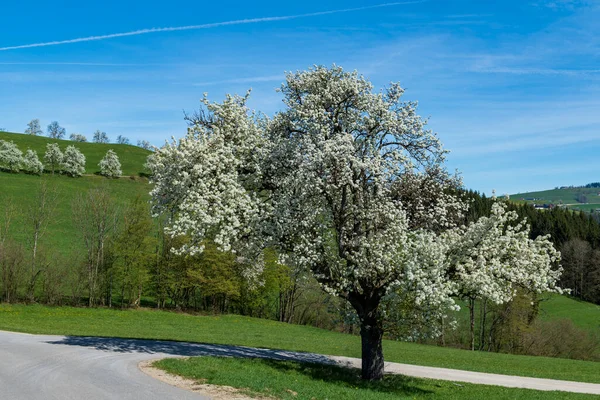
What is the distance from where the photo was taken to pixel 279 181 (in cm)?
2441

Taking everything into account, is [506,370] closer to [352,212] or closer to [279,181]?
[352,212]

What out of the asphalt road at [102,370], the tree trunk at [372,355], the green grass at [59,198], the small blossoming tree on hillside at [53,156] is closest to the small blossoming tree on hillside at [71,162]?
the small blossoming tree on hillside at [53,156]

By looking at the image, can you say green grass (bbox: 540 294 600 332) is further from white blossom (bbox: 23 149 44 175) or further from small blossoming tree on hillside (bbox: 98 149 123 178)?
white blossom (bbox: 23 149 44 175)

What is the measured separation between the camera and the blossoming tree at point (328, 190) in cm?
2241

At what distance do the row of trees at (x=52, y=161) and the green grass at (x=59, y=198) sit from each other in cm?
261

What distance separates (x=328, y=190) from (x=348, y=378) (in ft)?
30.4

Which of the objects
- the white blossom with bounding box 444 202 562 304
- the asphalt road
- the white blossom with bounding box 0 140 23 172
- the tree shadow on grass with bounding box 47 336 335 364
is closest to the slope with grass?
the white blossom with bounding box 0 140 23 172

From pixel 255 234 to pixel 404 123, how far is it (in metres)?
8.97

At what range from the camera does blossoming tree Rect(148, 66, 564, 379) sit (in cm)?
2241

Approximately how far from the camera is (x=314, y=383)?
69.3 feet

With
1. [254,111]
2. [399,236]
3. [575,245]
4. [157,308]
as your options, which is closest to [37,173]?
[157,308]

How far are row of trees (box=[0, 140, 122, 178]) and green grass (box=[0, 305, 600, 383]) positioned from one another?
64.8m

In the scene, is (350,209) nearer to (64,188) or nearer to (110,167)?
(64,188)

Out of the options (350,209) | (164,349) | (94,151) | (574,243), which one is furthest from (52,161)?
(574,243)
